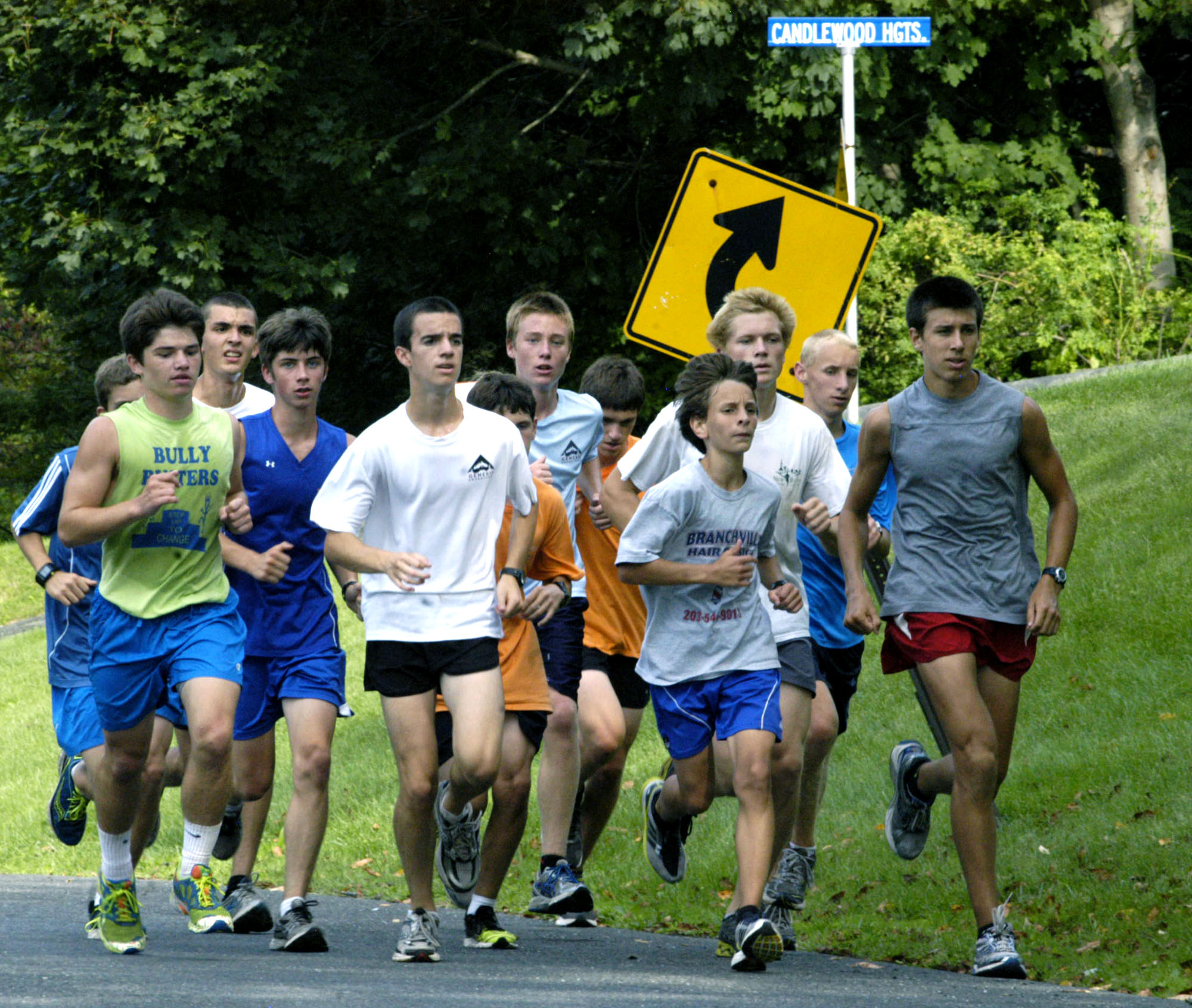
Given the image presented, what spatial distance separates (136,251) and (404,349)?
17.6 m

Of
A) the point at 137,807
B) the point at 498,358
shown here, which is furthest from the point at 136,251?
the point at 137,807

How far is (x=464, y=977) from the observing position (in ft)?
19.1

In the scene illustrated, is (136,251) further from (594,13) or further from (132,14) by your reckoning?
(594,13)

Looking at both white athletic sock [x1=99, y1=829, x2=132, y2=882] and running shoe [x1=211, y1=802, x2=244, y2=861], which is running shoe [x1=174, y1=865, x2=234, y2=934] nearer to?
white athletic sock [x1=99, y1=829, x2=132, y2=882]

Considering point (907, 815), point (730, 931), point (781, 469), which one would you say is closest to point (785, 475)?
point (781, 469)

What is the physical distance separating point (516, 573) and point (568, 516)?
789mm

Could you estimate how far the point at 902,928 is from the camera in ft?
24.4

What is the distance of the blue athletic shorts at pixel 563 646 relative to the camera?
7.65m

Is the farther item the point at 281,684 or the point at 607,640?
the point at 607,640

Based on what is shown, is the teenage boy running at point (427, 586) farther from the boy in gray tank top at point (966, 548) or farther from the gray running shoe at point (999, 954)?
the gray running shoe at point (999, 954)

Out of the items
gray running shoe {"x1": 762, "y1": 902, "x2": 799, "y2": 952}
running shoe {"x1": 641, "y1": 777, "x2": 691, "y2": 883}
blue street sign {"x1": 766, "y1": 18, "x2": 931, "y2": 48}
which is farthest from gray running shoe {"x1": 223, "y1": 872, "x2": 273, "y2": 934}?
blue street sign {"x1": 766, "y1": 18, "x2": 931, "y2": 48}

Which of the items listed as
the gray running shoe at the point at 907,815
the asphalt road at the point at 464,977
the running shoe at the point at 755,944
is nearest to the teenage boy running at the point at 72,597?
the asphalt road at the point at 464,977

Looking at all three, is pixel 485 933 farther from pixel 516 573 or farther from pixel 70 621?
pixel 70 621

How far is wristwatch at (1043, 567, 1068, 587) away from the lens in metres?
6.51
